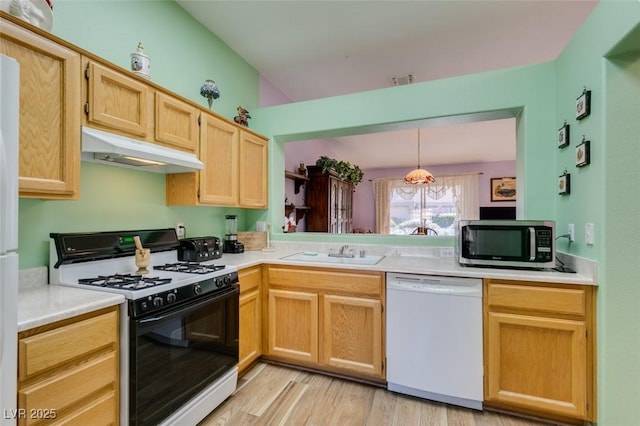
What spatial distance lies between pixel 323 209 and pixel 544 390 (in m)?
3.30

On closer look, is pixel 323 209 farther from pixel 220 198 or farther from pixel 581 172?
pixel 581 172

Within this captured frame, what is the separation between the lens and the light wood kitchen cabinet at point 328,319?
2.09 metres

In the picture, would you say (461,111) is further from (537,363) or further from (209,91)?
(209,91)

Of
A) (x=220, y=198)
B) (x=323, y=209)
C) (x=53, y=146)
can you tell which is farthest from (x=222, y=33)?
(x=323, y=209)

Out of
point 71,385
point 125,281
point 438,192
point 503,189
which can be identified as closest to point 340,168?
point 438,192

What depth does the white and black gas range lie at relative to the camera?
135 centimetres

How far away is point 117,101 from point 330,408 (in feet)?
7.34

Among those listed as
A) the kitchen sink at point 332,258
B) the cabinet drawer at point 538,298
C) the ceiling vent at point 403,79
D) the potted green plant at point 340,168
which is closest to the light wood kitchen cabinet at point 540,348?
the cabinet drawer at point 538,298

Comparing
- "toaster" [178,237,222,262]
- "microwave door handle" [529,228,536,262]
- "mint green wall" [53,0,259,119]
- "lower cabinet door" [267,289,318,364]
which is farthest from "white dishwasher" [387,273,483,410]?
"mint green wall" [53,0,259,119]

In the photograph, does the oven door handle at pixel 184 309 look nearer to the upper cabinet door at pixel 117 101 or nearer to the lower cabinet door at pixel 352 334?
the lower cabinet door at pixel 352 334

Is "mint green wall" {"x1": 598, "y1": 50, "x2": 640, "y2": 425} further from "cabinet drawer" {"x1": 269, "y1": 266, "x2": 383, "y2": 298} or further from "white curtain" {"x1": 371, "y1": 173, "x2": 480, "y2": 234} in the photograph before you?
"white curtain" {"x1": 371, "y1": 173, "x2": 480, "y2": 234}

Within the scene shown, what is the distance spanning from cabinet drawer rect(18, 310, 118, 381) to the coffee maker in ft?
4.74

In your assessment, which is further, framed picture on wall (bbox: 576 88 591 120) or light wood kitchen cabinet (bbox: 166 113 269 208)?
light wood kitchen cabinet (bbox: 166 113 269 208)

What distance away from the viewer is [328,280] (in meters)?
2.20
